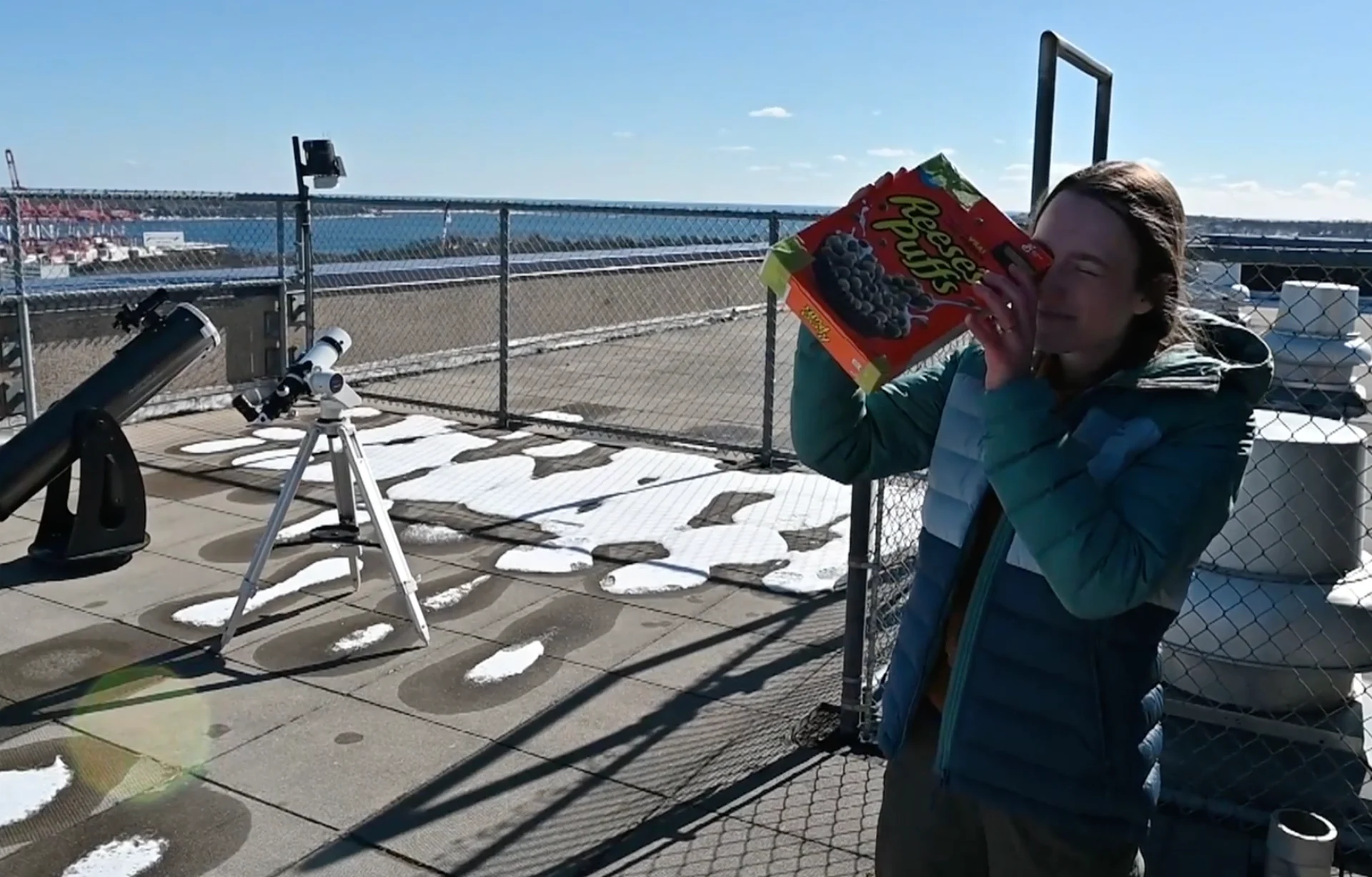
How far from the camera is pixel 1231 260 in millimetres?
3541

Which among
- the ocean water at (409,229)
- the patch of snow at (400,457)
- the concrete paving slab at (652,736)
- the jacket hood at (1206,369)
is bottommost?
the concrete paving slab at (652,736)

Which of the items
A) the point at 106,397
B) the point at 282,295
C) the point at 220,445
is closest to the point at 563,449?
the point at 220,445

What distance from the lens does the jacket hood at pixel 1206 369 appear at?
5.72 ft

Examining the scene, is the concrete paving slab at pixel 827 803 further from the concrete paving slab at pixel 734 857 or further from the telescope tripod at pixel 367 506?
the telescope tripod at pixel 367 506

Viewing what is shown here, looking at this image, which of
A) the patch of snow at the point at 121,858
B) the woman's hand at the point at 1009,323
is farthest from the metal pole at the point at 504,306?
the woman's hand at the point at 1009,323

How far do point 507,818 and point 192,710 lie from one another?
1496 millimetres

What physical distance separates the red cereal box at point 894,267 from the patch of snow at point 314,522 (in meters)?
4.74

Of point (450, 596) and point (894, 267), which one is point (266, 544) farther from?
point (894, 267)

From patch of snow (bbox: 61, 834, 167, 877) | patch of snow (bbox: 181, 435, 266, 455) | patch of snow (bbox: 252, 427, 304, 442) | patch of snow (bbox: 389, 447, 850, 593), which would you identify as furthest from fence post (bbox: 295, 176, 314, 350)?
patch of snow (bbox: 61, 834, 167, 877)

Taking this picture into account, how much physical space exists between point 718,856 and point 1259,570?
90.6 inches

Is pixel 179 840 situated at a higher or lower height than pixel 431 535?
lower

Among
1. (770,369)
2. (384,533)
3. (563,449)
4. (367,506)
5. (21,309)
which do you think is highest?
(21,309)

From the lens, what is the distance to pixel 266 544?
4.93 meters

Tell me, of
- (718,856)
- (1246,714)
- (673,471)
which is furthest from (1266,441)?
(673,471)
